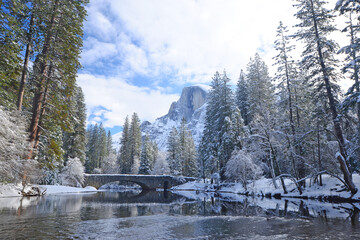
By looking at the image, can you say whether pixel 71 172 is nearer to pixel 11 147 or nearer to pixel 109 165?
pixel 11 147

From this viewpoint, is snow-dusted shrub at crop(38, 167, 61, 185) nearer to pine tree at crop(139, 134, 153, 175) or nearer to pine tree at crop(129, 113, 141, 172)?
pine tree at crop(139, 134, 153, 175)

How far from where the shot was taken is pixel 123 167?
58031 mm

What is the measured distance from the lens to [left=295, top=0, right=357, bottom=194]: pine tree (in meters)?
18.2

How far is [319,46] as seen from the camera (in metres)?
18.5

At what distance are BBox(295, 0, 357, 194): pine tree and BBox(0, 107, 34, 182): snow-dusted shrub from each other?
19830 mm

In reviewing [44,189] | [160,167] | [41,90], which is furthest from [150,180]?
[41,90]

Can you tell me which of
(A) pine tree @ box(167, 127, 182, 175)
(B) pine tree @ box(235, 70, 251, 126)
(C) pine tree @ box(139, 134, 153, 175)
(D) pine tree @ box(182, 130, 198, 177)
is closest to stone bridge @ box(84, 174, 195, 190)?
(A) pine tree @ box(167, 127, 182, 175)

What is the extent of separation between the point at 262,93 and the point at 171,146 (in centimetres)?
2870

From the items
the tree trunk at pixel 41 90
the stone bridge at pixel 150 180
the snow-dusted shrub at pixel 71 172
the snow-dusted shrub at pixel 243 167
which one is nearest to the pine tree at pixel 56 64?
the tree trunk at pixel 41 90

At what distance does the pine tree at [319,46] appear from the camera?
59.9 ft

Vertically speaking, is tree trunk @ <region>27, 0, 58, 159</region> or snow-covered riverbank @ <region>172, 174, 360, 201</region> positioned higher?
tree trunk @ <region>27, 0, 58, 159</region>

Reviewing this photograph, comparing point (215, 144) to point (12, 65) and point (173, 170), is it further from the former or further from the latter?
point (12, 65)

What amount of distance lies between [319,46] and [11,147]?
69.1ft

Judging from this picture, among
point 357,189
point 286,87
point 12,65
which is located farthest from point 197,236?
point 286,87
